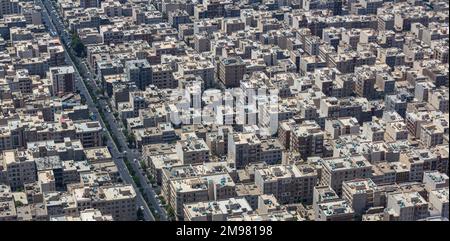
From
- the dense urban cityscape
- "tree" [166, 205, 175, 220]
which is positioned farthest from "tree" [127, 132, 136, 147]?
"tree" [166, 205, 175, 220]

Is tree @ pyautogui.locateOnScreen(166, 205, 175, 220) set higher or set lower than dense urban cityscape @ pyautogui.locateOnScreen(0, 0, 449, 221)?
lower

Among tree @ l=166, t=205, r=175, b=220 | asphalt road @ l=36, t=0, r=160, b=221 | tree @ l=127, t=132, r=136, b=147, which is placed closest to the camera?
tree @ l=166, t=205, r=175, b=220

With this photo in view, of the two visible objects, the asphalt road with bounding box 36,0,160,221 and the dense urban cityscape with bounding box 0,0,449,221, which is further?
the asphalt road with bounding box 36,0,160,221

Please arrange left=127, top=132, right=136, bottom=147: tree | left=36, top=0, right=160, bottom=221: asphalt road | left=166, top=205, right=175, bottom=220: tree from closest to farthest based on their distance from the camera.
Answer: left=166, top=205, right=175, bottom=220: tree < left=36, top=0, right=160, bottom=221: asphalt road < left=127, top=132, right=136, bottom=147: tree

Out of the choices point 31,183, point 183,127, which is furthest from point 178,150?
point 31,183

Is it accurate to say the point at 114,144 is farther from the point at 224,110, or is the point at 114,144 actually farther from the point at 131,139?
the point at 224,110

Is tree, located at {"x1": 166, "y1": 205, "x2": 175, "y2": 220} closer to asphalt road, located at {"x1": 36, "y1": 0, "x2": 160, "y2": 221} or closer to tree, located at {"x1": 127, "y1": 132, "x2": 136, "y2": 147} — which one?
asphalt road, located at {"x1": 36, "y1": 0, "x2": 160, "y2": 221}

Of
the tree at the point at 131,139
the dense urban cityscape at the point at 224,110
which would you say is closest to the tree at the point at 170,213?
the dense urban cityscape at the point at 224,110

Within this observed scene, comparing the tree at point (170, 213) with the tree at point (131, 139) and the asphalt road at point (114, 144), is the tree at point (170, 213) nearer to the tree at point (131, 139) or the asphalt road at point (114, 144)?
the asphalt road at point (114, 144)
